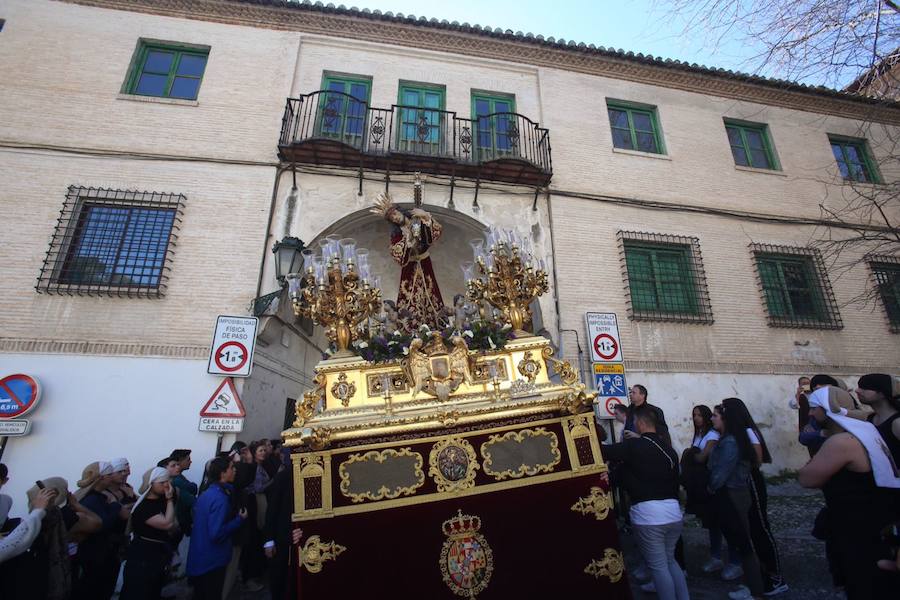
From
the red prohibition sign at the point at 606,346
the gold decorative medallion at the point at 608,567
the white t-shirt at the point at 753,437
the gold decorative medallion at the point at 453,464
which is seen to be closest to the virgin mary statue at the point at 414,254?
the gold decorative medallion at the point at 453,464

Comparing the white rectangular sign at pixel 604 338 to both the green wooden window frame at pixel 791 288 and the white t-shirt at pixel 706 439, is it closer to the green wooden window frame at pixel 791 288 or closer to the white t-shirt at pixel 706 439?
the white t-shirt at pixel 706 439

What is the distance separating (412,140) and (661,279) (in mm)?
6284

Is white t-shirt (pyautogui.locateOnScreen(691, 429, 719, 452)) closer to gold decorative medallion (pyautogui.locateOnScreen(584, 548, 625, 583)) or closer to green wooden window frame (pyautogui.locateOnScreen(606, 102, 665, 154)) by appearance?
gold decorative medallion (pyautogui.locateOnScreen(584, 548, 625, 583))

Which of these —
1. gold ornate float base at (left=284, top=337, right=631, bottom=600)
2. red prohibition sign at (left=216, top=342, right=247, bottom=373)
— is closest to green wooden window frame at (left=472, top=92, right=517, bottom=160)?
red prohibition sign at (left=216, top=342, right=247, bottom=373)

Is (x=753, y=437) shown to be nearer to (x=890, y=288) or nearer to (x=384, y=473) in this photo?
(x=384, y=473)

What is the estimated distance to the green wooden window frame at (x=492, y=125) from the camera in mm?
9805

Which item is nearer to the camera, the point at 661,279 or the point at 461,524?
the point at 461,524

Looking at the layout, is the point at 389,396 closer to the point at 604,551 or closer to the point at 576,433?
the point at 576,433

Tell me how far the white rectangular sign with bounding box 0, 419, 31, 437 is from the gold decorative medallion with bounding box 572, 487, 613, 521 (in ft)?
26.3

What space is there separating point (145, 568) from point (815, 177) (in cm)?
1531

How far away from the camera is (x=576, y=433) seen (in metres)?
3.19

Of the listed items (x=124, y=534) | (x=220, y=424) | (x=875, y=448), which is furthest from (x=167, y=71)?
(x=875, y=448)

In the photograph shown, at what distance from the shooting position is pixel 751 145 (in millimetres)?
11578

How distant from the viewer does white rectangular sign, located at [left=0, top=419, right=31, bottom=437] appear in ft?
21.0
